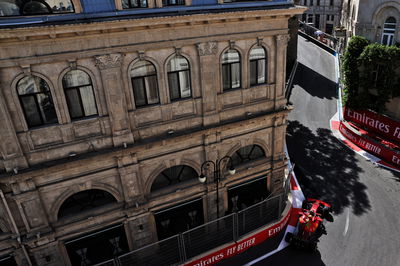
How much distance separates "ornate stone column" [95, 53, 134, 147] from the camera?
41.8ft

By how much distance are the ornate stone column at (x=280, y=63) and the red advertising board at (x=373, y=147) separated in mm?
14023

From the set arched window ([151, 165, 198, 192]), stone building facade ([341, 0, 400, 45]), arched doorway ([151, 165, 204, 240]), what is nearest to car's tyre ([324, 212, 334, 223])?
arched doorway ([151, 165, 204, 240])

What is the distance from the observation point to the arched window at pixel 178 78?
47.2ft

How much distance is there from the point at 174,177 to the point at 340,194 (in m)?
13.5

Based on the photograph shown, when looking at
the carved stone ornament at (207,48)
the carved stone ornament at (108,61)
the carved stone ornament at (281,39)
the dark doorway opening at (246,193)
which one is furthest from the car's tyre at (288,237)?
the carved stone ornament at (108,61)

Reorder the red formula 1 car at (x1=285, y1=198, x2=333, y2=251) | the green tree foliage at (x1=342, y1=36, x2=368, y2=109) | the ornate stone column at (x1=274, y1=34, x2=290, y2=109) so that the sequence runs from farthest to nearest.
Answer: the green tree foliage at (x1=342, y1=36, x2=368, y2=109)
the red formula 1 car at (x1=285, y1=198, x2=333, y2=251)
the ornate stone column at (x1=274, y1=34, x2=290, y2=109)

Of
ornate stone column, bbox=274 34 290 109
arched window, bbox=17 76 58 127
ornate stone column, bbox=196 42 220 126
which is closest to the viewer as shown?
arched window, bbox=17 76 58 127

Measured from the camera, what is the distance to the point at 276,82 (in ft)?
56.6

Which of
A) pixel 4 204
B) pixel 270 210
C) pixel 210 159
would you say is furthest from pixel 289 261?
pixel 4 204

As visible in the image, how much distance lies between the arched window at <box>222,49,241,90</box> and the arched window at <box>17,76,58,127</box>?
8.62 metres

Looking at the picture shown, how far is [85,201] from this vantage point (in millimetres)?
14625

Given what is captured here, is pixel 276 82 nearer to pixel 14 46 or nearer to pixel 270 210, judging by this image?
pixel 270 210

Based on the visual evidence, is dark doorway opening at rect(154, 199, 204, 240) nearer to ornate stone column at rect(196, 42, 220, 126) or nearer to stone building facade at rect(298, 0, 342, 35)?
ornate stone column at rect(196, 42, 220, 126)

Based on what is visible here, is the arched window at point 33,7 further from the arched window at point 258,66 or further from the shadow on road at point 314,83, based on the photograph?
the shadow on road at point 314,83
